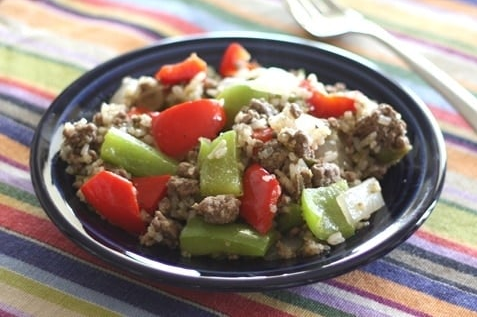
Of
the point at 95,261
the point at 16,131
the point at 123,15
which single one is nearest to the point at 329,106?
the point at 95,261

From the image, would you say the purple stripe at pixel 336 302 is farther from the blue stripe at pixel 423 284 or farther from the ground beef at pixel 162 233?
the ground beef at pixel 162 233

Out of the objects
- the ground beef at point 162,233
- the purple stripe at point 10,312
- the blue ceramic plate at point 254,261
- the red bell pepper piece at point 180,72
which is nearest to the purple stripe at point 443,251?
the blue ceramic plate at point 254,261

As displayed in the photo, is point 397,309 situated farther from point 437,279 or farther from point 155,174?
point 155,174

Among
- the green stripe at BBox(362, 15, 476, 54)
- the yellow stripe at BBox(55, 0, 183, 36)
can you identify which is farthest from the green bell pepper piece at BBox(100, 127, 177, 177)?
the green stripe at BBox(362, 15, 476, 54)

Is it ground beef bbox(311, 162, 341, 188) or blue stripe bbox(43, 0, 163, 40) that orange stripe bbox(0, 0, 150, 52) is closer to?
blue stripe bbox(43, 0, 163, 40)

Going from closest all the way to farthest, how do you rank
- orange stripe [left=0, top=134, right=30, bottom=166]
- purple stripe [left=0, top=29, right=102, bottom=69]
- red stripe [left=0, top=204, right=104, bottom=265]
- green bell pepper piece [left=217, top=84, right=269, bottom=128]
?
1. red stripe [left=0, top=204, right=104, bottom=265]
2. green bell pepper piece [left=217, top=84, right=269, bottom=128]
3. orange stripe [left=0, top=134, right=30, bottom=166]
4. purple stripe [left=0, top=29, right=102, bottom=69]

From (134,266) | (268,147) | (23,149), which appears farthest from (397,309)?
(23,149)
